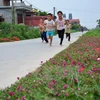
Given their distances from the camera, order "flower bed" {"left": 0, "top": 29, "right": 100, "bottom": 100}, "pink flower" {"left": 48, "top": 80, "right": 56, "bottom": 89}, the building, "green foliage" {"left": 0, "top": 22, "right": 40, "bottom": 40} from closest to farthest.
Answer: "flower bed" {"left": 0, "top": 29, "right": 100, "bottom": 100}
"pink flower" {"left": 48, "top": 80, "right": 56, "bottom": 89}
"green foliage" {"left": 0, "top": 22, "right": 40, "bottom": 40}
the building

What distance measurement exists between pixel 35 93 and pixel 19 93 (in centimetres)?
21

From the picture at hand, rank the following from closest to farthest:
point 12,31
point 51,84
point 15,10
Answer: point 51,84 → point 12,31 → point 15,10

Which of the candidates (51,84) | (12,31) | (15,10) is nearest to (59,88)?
(51,84)

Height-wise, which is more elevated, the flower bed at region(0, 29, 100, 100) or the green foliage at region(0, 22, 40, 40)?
the flower bed at region(0, 29, 100, 100)

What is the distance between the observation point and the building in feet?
150

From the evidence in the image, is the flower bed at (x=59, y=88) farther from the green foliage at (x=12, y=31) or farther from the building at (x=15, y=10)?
the building at (x=15, y=10)

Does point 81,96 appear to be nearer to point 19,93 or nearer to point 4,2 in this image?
point 19,93

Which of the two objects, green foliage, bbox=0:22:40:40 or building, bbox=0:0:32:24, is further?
building, bbox=0:0:32:24

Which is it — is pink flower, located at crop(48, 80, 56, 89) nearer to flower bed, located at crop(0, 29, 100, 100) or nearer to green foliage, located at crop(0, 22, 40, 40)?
flower bed, located at crop(0, 29, 100, 100)

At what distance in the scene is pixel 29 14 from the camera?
5281 centimetres

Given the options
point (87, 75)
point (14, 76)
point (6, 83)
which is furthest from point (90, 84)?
point (14, 76)

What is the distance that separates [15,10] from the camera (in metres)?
46.3

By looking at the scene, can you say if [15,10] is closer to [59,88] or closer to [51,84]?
[51,84]

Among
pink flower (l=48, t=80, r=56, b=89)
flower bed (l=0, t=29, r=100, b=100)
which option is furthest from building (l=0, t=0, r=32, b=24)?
pink flower (l=48, t=80, r=56, b=89)
